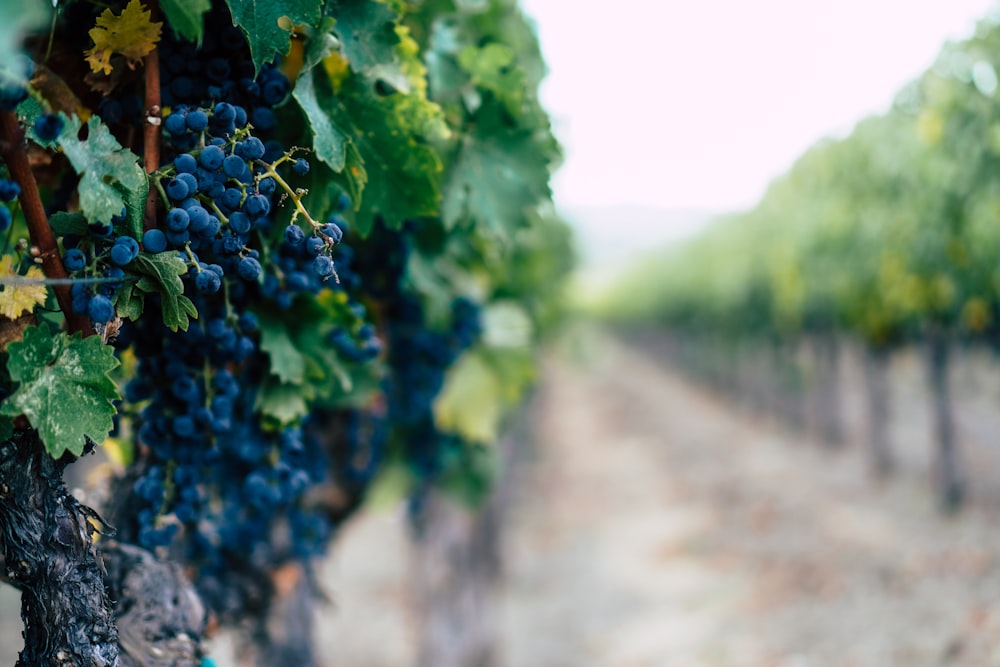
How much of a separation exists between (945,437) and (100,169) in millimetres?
12510

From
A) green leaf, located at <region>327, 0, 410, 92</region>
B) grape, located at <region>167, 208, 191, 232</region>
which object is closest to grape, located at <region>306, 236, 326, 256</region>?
grape, located at <region>167, 208, 191, 232</region>

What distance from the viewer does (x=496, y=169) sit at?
7.63 feet

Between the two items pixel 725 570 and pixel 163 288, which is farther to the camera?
pixel 725 570

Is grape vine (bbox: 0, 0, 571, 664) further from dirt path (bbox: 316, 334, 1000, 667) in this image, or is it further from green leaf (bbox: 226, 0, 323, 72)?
dirt path (bbox: 316, 334, 1000, 667)

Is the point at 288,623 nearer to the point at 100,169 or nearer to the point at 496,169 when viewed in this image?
the point at 496,169

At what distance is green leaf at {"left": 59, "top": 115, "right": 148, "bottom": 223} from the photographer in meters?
1.24

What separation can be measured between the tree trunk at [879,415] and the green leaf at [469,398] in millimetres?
11898

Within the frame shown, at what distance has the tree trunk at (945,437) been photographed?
36.6 ft

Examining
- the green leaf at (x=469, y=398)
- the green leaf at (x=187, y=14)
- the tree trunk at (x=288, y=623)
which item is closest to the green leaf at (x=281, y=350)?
the green leaf at (x=187, y=14)

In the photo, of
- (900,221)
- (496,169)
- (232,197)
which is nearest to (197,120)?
(232,197)

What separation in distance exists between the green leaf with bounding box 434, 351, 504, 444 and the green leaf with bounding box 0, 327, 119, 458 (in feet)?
8.32

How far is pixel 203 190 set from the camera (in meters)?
1.37

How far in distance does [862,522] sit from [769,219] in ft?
27.5

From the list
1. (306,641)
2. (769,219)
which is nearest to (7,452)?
(306,641)
